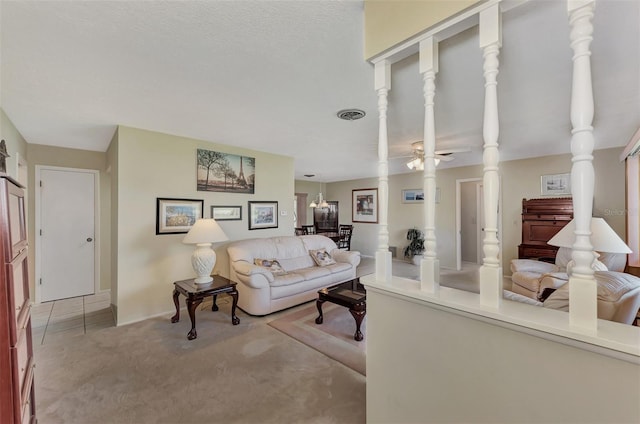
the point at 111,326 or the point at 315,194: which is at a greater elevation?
the point at 315,194

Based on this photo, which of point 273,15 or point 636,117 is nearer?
point 273,15

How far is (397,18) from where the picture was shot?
4.24ft

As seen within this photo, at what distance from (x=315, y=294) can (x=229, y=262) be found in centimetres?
141

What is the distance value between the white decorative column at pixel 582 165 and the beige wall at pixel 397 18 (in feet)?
1.43

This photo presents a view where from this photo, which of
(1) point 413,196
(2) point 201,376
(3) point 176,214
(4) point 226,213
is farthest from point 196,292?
(1) point 413,196

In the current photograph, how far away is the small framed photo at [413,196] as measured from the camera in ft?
21.2

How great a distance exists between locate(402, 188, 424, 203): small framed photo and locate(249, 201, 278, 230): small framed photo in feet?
12.0

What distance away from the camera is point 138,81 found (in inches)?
79.6

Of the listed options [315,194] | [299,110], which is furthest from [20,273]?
[315,194]

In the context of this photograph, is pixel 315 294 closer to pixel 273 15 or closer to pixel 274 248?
pixel 274 248

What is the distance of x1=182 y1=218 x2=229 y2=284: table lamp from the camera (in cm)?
303

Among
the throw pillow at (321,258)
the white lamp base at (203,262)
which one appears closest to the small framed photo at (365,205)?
the throw pillow at (321,258)

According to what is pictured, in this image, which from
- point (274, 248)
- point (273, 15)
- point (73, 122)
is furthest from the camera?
point (274, 248)

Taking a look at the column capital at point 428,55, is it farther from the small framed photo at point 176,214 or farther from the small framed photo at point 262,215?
the small framed photo at point 262,215
